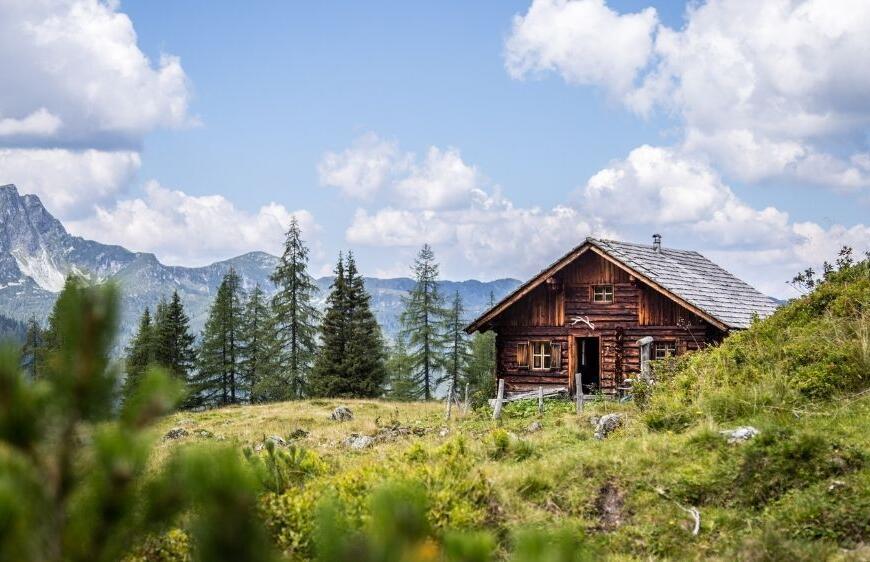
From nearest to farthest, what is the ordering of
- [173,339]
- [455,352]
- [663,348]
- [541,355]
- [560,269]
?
[663,348] → [560,269] → [541,355] → [173,339] → [455,352]

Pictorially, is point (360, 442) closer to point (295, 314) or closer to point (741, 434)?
point (741, 434)

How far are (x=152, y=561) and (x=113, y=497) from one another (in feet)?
15.5

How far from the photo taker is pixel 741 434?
9195 millimetres

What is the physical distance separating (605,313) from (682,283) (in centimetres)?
297

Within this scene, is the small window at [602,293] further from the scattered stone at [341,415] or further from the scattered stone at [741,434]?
the scattered stone at [741,434]

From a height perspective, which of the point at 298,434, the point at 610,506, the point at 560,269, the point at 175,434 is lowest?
the point at 175,434

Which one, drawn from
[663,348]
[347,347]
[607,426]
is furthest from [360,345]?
[607,426]

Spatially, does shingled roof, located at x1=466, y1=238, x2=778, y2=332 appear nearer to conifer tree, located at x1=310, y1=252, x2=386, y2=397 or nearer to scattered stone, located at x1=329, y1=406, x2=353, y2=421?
scattered stone, located at x1=329, y1=406, x2=353, y2=421

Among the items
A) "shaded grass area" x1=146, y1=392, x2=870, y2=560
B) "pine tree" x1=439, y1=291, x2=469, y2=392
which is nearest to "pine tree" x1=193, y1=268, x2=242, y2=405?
"pine tree" x1=439, y1=291, x2=469, y2=392

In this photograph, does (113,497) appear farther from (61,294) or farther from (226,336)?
(226,336)

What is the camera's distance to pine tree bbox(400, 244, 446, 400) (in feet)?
A: 179

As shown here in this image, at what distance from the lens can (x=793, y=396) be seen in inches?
427

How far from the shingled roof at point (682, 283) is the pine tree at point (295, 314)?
78.8 feet

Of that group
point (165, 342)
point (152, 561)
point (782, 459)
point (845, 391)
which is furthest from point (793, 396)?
point (165, 342)
